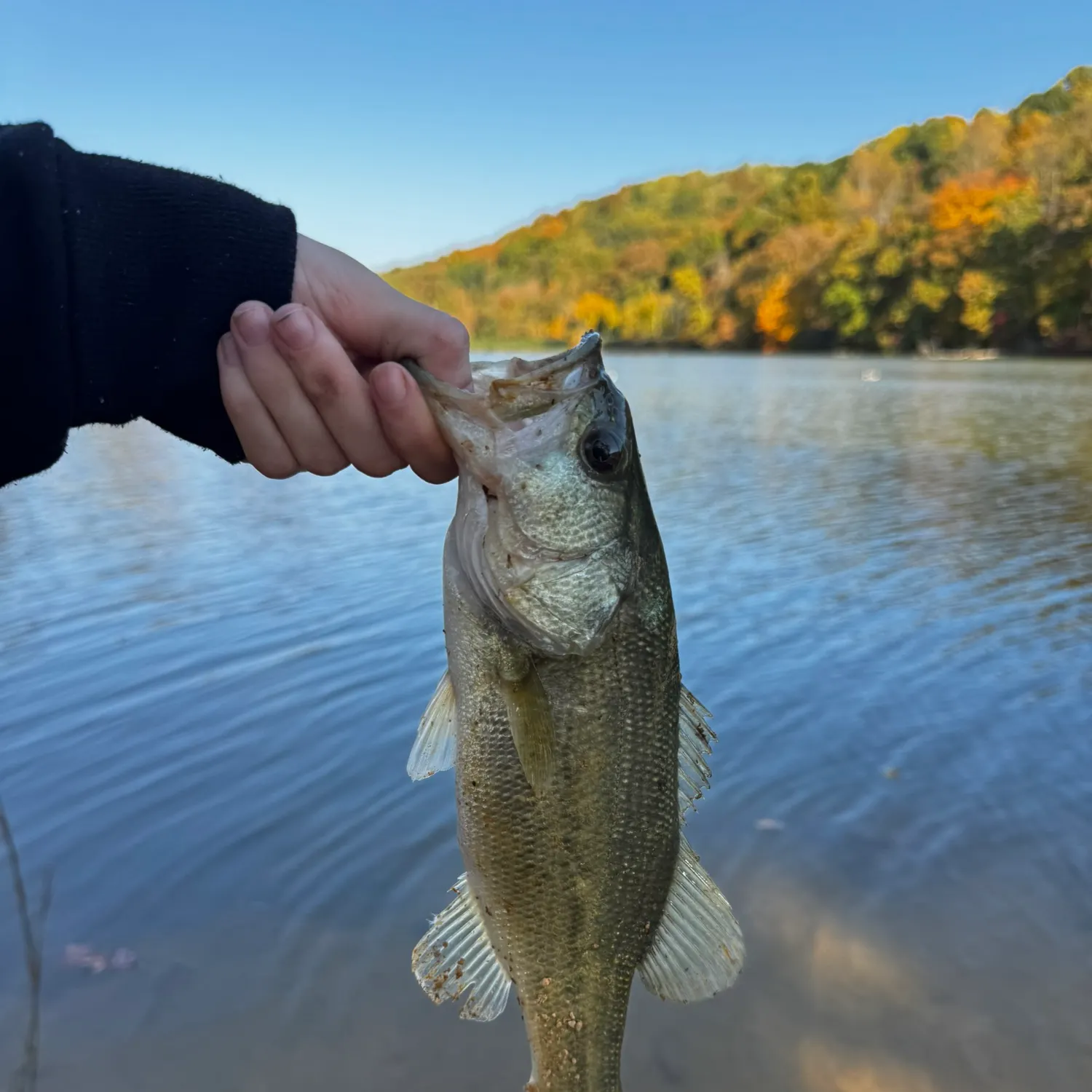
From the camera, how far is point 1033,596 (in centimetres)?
893

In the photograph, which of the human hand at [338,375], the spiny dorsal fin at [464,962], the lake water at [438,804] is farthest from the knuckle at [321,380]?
the lake water at [438,804]

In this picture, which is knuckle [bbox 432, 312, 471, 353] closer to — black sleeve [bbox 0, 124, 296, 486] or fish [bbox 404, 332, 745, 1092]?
fish [bbox 404, 332, 745, 1092]

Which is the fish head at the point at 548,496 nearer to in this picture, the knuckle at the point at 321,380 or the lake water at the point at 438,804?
the knuckle at the point at 321,380

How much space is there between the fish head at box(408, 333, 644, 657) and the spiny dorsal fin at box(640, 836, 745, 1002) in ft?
2.28

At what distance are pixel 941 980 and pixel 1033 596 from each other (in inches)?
231

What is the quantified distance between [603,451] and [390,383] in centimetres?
51

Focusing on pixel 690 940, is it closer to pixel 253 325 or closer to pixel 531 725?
pixel 531 725

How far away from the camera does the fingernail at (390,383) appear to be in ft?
6.78

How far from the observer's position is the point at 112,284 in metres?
2.05

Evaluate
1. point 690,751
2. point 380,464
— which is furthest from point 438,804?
point 380,464

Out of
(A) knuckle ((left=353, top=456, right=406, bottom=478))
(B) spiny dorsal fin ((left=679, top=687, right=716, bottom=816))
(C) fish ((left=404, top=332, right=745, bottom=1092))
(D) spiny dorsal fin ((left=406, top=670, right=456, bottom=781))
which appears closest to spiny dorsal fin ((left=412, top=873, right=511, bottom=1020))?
(C) fish ((left=404, top=332, right=745, bottom=1092))

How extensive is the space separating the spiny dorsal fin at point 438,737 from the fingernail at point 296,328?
86cm

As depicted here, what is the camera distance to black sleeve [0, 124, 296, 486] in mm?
1931

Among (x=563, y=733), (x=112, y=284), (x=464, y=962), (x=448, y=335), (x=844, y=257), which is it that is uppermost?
(x=112, y=284)
